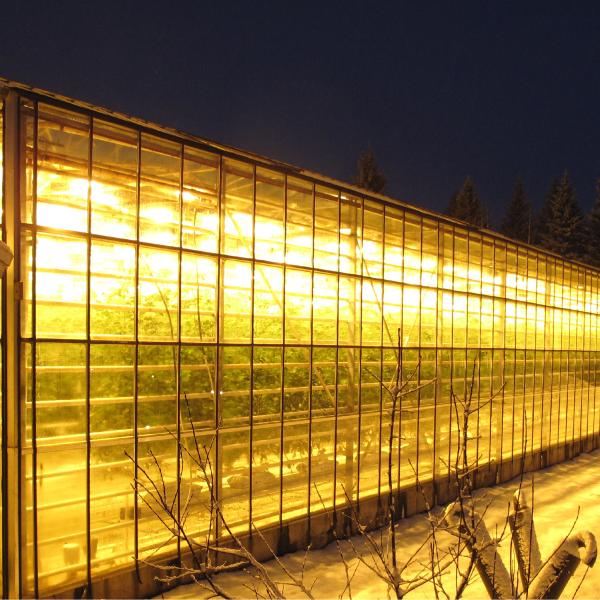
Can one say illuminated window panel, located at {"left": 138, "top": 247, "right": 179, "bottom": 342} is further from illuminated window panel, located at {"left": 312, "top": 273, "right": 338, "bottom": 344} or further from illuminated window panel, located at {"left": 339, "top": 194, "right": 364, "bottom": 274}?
illuminated window panel, located at {"left": 339, "top": 194, "right": 364, "bottom": 274}

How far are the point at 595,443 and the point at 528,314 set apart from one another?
6.72m

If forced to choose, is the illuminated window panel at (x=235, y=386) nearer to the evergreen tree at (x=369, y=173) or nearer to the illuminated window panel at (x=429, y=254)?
the illuminated window panel at (x=429, y=254)

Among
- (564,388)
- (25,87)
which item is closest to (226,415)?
(25,87)

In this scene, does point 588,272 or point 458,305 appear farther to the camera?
point 588,272

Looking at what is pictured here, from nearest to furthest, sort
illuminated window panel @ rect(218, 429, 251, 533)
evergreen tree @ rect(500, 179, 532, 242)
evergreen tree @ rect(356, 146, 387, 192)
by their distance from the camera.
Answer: illuminated window panel @ rect(218, 429, 251, 533), evergreen tree @ rect(356, 146, 387, 192), evergreen tree @ rect(500, 179, 532, 242)

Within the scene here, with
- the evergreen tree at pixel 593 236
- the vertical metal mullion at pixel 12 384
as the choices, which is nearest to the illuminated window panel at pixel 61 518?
the vertical metal mullion at pixel 12 384

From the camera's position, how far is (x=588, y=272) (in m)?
19.7

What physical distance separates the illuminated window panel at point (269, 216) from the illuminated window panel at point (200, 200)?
2.64ft

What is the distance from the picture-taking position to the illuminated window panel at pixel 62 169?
24.0 ft

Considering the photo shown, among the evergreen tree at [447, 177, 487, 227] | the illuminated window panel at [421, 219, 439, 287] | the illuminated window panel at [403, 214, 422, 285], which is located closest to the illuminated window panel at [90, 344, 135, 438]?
A: the illuminated window panel at [403, 214, 422, 285]

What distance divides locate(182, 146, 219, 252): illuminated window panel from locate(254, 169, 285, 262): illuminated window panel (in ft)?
2.64

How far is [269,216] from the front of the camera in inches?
389

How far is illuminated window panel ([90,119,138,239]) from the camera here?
7.79 metres

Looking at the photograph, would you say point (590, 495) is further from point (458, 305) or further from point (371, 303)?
point (371, 303)
